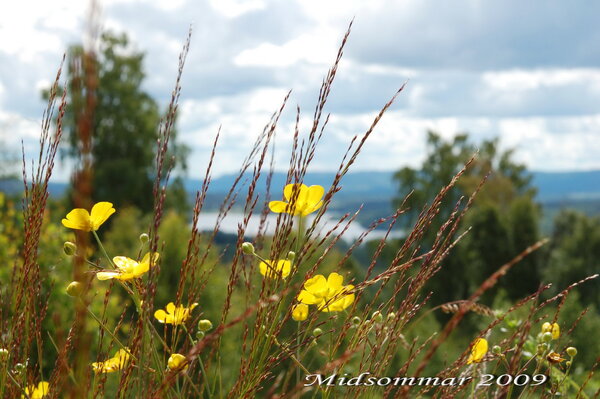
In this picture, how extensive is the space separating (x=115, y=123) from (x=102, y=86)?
1.45 m

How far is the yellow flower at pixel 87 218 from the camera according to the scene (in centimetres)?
113

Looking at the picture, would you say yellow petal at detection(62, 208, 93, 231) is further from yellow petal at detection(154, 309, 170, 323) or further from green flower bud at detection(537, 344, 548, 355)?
green flower bud at detection(537, 344, 548, 355)

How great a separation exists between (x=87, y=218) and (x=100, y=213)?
0.15m

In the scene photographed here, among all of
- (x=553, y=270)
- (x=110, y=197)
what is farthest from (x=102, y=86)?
(x=553, y=270)

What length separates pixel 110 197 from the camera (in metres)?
25.4

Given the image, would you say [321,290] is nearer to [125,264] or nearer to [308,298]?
[308,298]

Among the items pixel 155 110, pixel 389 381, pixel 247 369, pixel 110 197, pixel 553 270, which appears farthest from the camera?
pixel 155 110

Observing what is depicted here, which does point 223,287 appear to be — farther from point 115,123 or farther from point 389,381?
point 115,123

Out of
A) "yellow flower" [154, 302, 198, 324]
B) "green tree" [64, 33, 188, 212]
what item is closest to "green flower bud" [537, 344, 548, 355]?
"yellow flower" [154, 302, 198, 324]

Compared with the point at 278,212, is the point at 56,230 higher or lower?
lower

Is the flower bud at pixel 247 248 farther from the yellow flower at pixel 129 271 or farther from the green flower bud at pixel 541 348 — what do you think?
the green flower bud at pixel 541 348

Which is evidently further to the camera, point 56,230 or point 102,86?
point 102,86

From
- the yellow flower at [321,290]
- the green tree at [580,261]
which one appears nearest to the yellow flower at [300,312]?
the yellow flower at [321,290]

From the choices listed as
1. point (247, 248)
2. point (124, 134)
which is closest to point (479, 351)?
point (247, 248)
